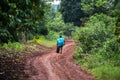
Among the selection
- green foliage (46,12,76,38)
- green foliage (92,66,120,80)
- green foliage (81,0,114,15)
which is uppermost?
green foliage (81,0,114,15)

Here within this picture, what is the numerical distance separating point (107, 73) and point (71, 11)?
41382mm

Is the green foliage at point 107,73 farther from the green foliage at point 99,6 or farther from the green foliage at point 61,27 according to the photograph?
the green foliage at point 61,27

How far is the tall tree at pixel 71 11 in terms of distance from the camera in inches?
2121

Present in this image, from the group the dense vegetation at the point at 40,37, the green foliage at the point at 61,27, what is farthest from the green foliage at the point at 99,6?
the green foliage at the point at 61,27

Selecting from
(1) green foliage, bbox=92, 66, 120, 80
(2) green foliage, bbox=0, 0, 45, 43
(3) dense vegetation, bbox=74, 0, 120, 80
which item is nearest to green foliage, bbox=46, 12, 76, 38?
(3) dense vegetation, bbox=74, 0, 120, 80

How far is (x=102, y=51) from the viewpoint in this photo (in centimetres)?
1802

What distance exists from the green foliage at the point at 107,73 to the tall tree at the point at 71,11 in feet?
130

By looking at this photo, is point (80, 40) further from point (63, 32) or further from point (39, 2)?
point (63, 32)

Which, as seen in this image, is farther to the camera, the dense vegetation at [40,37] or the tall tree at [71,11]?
the tall tree at [71,11]

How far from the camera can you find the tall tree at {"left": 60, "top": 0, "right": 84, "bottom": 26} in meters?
53.9

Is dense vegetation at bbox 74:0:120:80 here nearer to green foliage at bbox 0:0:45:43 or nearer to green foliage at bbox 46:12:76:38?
green foliage at bbox 0:0:45:43

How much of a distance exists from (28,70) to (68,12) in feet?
137

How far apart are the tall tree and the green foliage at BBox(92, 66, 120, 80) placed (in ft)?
130

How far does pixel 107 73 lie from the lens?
1352 centimetres
